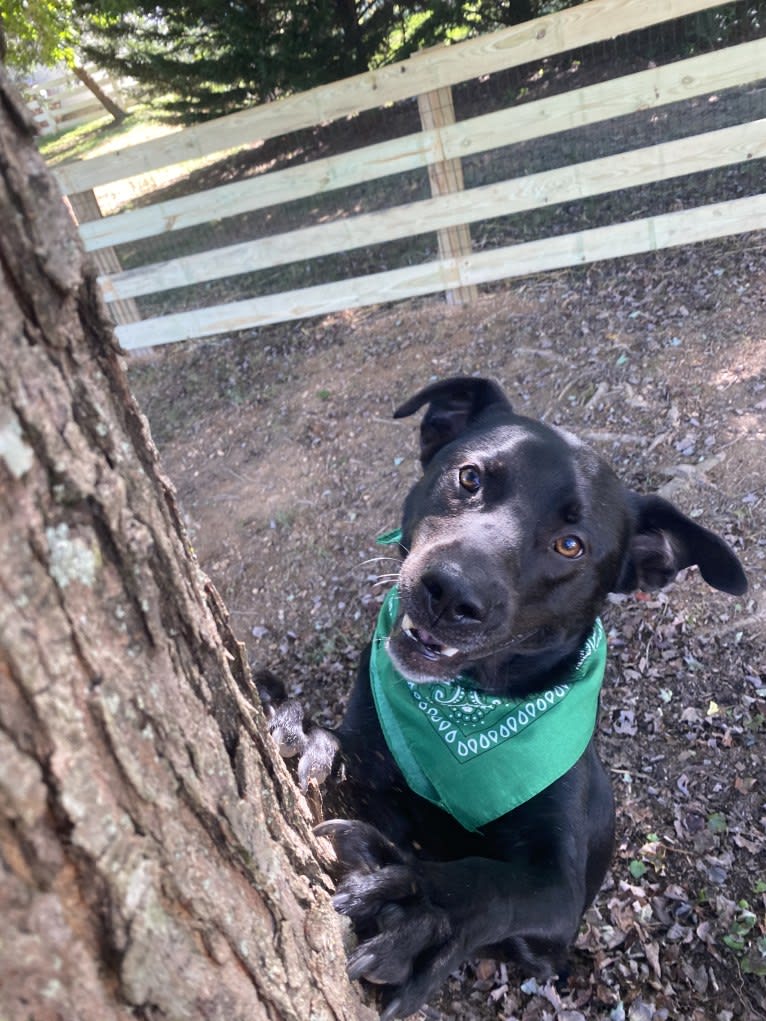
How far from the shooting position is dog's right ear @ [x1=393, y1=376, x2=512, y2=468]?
3189 millimetres

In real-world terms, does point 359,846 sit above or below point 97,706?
below

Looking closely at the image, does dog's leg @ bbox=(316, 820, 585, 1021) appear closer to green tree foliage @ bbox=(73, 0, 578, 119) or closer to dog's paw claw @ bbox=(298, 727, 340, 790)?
dog's paw claw @ bbox=(298, 727, 340, 790)

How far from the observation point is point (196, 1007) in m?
0.98

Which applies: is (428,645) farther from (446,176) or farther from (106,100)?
(106,100)

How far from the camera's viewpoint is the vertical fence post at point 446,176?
5.73 metres

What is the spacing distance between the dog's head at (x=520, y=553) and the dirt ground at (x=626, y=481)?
101 cm

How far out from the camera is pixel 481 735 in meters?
2.49

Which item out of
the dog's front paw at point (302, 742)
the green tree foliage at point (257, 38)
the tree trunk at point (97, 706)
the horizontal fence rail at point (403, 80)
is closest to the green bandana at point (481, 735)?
the dog's front paw at point (302, 742)

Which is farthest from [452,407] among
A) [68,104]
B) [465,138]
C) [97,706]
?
[68,104]

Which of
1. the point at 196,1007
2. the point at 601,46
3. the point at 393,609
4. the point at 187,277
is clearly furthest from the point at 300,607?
the point at 601,46

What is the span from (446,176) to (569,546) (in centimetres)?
448

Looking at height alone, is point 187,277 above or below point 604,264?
above

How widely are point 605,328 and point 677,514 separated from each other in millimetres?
3532

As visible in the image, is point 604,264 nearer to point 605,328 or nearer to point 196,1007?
point 605,328
